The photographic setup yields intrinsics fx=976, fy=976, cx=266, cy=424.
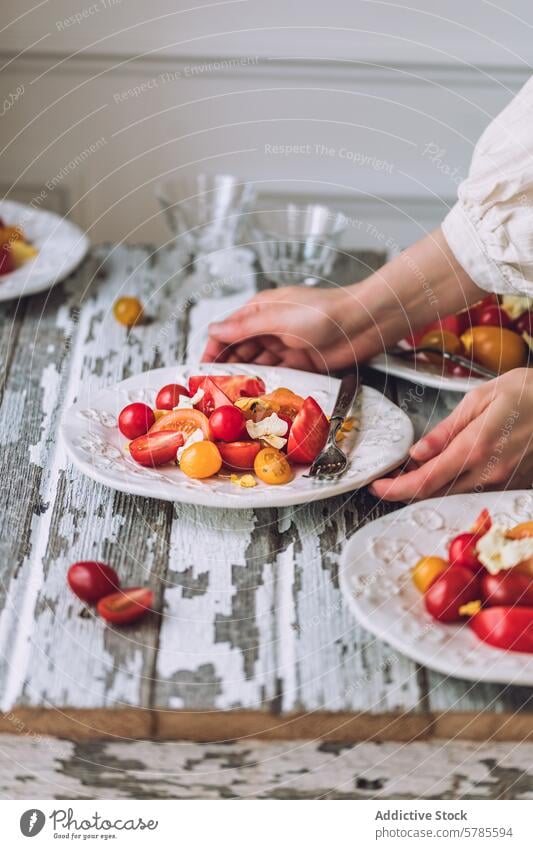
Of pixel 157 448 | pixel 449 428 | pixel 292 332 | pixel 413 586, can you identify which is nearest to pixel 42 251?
pixel 292 332

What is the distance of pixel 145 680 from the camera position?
63cm

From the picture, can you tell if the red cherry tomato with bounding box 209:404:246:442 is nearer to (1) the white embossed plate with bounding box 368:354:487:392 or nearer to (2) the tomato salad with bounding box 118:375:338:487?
(2) the tomato salad with bounding box 118:375:338:487

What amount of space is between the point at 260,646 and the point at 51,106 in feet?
4.05

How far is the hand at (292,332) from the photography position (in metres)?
0.98

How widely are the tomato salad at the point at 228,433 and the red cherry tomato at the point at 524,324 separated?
0.31 meters

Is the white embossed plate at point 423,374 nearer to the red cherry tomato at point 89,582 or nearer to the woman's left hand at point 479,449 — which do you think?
the woman's left hand at point 479,449

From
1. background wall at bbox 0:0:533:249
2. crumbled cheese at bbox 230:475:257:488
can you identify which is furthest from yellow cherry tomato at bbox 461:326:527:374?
background wall at bbox 0:0:533:249

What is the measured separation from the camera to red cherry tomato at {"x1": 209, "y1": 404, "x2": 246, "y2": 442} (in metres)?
0.80

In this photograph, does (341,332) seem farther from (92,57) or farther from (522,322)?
(92,57)

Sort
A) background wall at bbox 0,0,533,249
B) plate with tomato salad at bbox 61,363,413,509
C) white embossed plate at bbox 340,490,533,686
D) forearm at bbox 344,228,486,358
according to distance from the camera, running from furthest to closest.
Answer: background wall at bbox 0,0,533,249, forearm at bbox 344,228,486,358, plate with tomato salad at bbox 61,363,413,509, white embossed plate at bbox 340,490,533,686

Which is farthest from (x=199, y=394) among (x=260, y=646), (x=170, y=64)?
(x=170, y=64)

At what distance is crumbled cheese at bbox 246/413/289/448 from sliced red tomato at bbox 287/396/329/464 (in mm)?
12

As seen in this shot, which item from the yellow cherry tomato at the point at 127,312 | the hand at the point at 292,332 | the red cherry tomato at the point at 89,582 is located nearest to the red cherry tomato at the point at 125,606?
the red cherry tomato at the point at 89,582

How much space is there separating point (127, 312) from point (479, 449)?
1.55 ft
